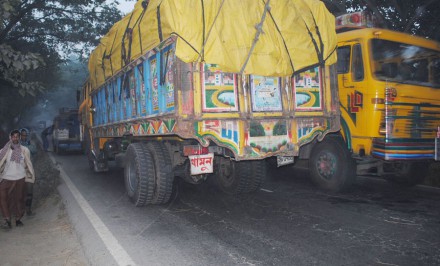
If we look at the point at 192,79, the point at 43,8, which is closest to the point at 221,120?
the point at 192,79

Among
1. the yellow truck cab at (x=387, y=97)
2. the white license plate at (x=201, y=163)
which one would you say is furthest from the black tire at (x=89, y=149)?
the yellow truck cab at (x=387, y=97)

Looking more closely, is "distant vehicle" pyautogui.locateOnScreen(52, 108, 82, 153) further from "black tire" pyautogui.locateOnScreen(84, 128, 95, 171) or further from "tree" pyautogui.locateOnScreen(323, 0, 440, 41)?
"tree" pyautogui.locateOnScreen(323, 0, 440, 41)

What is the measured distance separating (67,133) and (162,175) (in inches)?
664

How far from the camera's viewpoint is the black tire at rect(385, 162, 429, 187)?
6.97 meters

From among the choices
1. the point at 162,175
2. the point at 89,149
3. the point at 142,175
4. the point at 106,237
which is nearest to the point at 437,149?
the point at 162,175

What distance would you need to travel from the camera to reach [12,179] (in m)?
5.55

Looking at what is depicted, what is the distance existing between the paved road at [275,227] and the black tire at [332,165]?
0.98 ft

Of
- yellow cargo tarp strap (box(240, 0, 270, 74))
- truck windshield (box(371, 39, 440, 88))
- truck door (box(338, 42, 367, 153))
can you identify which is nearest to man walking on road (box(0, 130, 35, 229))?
yellow cargo tarp strap (box(240, 0, 270, 74))

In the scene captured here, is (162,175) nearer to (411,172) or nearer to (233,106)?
(233,106)

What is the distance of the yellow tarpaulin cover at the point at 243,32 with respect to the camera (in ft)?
15.4

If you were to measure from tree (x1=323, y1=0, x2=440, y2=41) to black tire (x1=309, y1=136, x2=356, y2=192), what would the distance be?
587cm

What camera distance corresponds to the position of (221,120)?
16.0 ft

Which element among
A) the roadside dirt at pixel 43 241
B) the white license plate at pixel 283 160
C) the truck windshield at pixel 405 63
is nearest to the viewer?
the roadside dirt at pixel 43 241

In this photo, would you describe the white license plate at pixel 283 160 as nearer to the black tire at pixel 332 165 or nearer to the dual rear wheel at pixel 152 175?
the black tire at pixel 332 165
